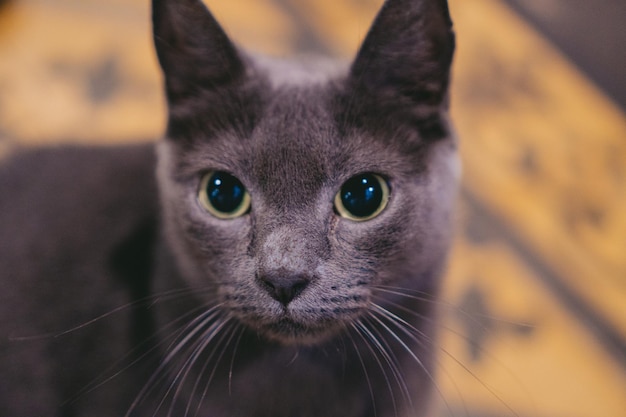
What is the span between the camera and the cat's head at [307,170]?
0.74 m

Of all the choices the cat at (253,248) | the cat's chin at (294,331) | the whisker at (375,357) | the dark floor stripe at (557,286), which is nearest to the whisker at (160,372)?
the cat at (253,248)

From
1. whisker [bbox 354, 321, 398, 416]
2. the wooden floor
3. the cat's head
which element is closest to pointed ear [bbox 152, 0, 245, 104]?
the cat's head

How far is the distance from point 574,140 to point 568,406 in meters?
0.71

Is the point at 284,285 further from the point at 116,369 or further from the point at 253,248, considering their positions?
the point at 116,369

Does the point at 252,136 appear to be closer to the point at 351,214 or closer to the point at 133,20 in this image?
the point at 351,214

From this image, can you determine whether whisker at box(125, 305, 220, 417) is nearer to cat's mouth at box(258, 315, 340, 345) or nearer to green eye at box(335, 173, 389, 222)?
cat's mouth at box(258, 315, 340, 345)

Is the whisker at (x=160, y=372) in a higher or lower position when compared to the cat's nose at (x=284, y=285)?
lower

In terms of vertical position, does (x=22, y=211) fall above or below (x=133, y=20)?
below

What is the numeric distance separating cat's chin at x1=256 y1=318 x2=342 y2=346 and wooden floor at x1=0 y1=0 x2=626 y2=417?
628 millimetres

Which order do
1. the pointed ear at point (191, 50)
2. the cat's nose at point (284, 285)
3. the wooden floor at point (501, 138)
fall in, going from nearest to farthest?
the cat's nose at point (284, 285) < the pointed ear at point (191, 50) < the wooden floor at point (501, 138)

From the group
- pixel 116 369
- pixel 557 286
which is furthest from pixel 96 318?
pixel 557 286

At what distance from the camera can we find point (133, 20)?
1.69m

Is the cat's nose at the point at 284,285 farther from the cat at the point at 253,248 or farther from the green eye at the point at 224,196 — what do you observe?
the green eye at the point at 224,196

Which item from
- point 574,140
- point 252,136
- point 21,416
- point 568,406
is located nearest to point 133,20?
point 252,136
